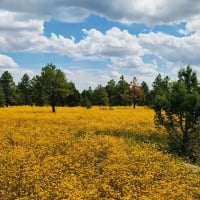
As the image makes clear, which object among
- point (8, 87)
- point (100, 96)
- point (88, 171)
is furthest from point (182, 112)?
point (100, 96)

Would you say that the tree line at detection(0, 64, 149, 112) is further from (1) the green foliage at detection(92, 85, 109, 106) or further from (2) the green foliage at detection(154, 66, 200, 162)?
(2) the green foliage at detection(154, 66, 200, 162)

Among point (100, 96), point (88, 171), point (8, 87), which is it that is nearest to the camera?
point (88, 171)

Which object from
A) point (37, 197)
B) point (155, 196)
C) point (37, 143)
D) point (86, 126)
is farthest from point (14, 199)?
point (86, 126)

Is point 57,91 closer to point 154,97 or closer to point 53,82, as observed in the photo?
point 53,82

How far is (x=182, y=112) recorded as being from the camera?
3080 cm

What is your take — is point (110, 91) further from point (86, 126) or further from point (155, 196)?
point (155, 196)

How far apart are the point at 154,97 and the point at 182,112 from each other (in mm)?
3173

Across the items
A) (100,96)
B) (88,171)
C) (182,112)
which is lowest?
(88,171)

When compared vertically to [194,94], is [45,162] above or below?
below

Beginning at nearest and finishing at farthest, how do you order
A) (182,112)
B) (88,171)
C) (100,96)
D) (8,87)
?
(88,171), (182,112), (8,87), (100,96)

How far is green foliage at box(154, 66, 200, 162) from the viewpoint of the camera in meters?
29.9

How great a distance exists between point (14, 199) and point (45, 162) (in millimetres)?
4960

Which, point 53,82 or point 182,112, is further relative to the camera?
point 53,82

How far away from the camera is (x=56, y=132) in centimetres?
3222
